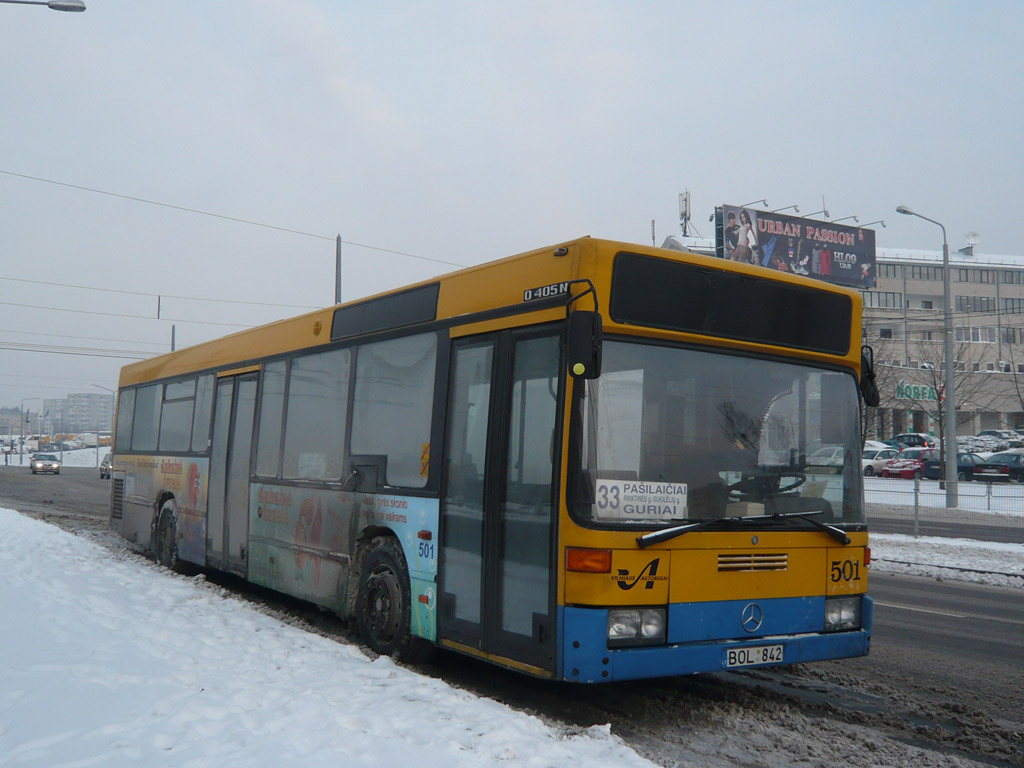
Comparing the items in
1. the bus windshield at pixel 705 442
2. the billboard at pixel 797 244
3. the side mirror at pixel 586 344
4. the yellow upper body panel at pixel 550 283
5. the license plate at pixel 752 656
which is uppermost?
the billboard at pixel 797 244

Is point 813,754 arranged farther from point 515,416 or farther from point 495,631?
point 515,416

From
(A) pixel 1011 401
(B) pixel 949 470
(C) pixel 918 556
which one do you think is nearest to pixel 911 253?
(A) pixel 1011 401

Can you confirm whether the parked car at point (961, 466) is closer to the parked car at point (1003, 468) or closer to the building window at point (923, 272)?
the parked car at point (1003, 468)

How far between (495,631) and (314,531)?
3.22 meters

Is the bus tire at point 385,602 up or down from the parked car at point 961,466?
down

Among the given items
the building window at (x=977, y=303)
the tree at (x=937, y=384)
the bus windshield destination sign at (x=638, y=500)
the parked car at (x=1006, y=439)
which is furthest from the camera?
the building window at (x=977, y=303)

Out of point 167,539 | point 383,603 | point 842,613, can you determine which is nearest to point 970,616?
point 842,613

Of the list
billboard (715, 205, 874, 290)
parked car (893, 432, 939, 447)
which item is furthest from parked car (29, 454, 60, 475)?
parked car (893, 432, 939, 447)

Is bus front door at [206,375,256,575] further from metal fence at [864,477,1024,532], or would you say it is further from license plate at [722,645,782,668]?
metal fence at [864,477,1024,532]

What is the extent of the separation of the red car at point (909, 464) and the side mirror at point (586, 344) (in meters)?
37.2

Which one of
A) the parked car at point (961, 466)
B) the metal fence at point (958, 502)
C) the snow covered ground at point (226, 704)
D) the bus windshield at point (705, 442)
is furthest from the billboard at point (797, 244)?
the snow covered ground at point (226, 704)

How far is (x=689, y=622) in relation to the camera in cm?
584

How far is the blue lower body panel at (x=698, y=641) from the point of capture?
18.3ft

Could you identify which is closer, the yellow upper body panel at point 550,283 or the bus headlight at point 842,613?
the yellow upper body panel at point 550,283
